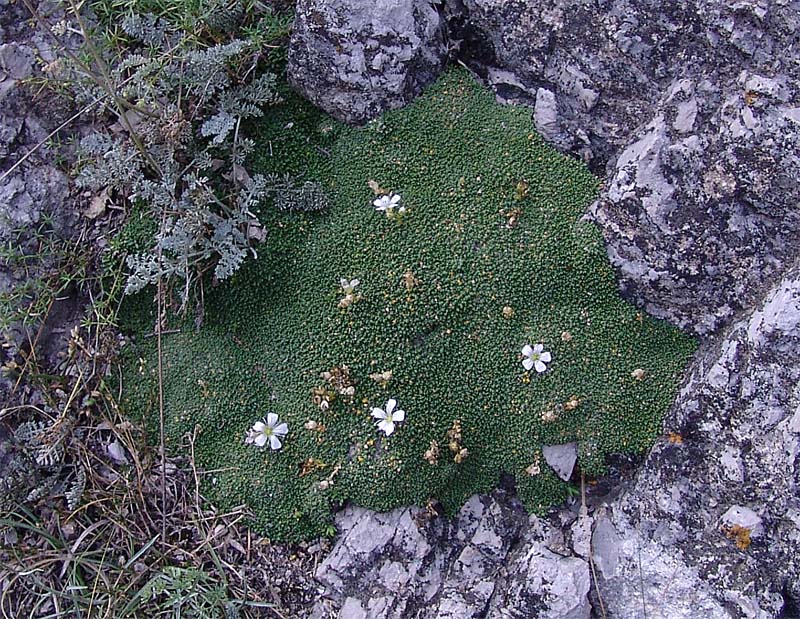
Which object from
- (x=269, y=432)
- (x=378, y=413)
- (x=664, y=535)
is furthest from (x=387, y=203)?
(x=664, y=535)

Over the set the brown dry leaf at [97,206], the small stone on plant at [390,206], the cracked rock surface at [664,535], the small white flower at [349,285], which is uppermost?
the small stone on plant at [390,206]

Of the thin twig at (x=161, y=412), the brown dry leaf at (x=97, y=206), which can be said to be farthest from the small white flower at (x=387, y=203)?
the brown dry leaf at (x=97, y=206)

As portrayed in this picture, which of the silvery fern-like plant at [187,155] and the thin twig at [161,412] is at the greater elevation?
the silvery fern-like plant at [187,155]

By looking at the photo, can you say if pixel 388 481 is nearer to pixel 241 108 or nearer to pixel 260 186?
pixel 260 186

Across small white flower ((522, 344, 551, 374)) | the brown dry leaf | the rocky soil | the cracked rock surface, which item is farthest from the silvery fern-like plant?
the cracked rock surface

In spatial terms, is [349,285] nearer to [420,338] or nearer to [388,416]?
[420,338]

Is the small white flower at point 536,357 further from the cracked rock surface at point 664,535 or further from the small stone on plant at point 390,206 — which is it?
the small stone on plant at point 390,206

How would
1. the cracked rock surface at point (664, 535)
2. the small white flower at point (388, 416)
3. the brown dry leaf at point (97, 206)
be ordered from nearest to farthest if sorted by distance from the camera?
the cracked rock surface at point (664, 535) < the small white flower at point (388, 416) < the brown dry leaf at point (97, 206)
